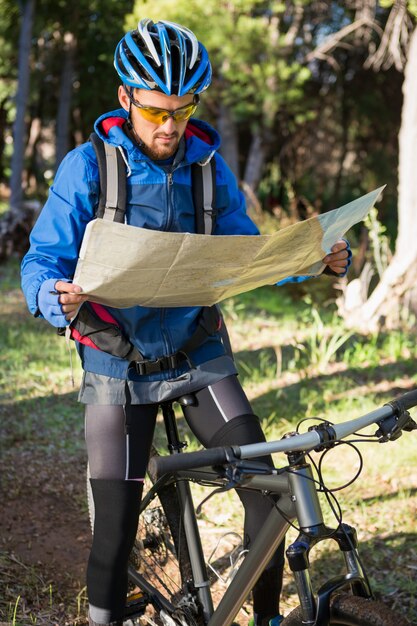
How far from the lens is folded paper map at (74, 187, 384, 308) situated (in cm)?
205

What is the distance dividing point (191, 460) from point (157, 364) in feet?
2.90

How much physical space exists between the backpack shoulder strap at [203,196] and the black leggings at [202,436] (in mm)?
513

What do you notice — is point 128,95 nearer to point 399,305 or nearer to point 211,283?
point 211,283

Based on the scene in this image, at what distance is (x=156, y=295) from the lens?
92.2 inches

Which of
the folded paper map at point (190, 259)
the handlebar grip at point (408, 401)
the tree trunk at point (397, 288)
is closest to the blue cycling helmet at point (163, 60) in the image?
the folded paper map at point (190, 259)

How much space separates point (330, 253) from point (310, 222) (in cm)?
41

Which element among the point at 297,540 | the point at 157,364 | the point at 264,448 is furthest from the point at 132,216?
the point at 297,540

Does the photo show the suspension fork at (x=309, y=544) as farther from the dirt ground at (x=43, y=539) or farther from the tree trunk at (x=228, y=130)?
the tree trunk at (x=228, y=130)

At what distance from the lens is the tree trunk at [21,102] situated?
17.3 meters

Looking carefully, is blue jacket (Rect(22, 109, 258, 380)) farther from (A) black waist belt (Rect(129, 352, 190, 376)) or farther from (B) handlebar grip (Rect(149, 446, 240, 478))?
(B) handlebar grip (Rect(149, 446, 240, 478))

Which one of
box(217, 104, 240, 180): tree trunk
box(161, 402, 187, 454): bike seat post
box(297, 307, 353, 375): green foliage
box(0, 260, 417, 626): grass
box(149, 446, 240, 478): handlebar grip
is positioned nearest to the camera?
box(149, 446, 240, 478): handlebar grip

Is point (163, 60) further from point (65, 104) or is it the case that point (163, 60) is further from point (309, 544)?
point (65, 104)

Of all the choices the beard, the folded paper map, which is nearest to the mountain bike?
the folded paper map

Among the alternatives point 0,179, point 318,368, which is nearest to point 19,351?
point 318,368
